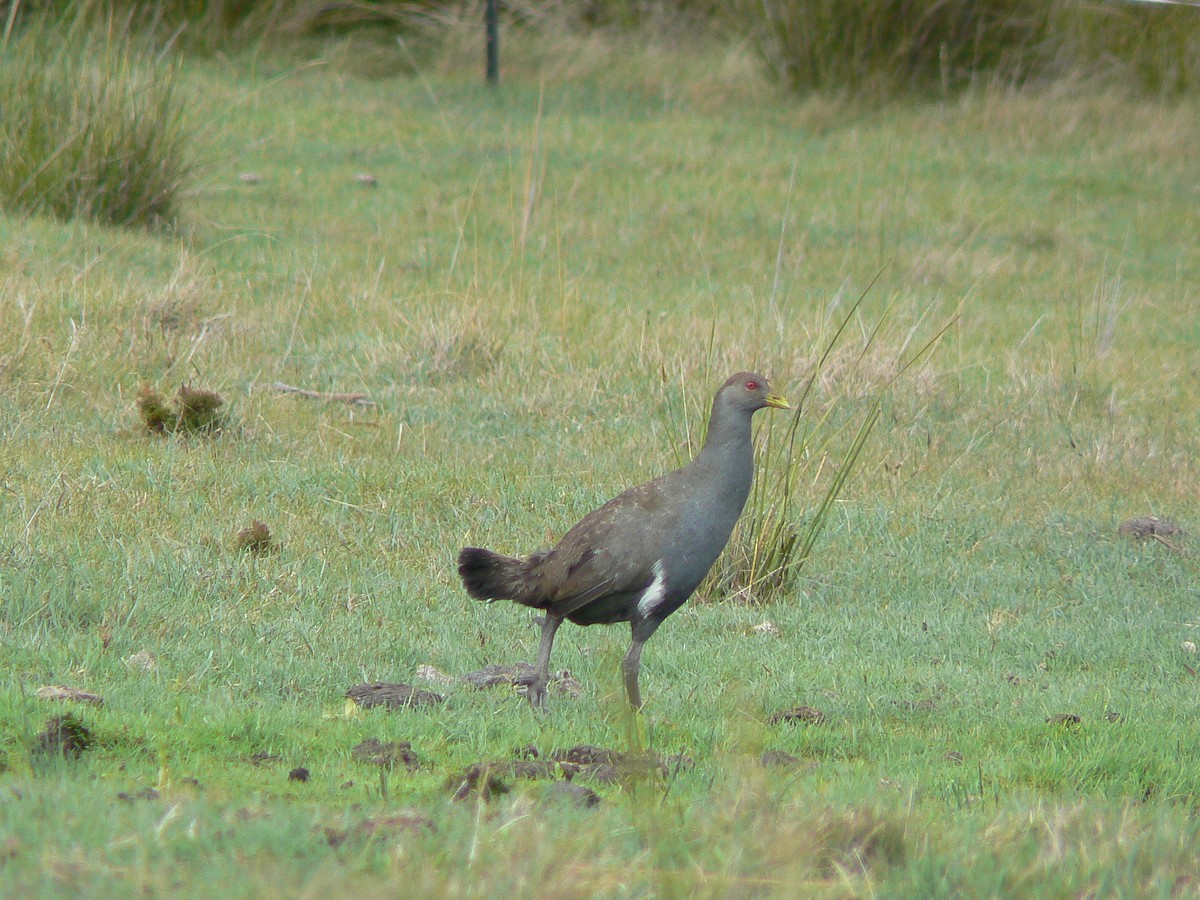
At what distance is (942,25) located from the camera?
2072 cm

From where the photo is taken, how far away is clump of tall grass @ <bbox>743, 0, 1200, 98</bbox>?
66.7ft

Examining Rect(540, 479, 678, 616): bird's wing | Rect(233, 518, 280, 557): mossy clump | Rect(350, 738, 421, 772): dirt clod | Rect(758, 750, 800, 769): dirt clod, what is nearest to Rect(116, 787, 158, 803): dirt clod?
Rect(350, 738, 421, 772): dirt clod

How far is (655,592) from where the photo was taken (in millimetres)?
5457

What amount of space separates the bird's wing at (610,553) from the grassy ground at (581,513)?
275mm

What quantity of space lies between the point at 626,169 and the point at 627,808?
14602mm

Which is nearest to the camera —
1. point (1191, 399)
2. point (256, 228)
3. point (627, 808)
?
point (627, 808)

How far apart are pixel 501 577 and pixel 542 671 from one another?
39 centimetres

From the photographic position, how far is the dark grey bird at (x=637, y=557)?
215 inches

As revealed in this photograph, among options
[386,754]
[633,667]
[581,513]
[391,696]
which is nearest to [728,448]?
[633,667]

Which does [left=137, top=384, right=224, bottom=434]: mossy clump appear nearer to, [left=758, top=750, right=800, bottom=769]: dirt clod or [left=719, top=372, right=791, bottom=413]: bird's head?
[left=719, top=372, right=791, bottom=413]: bird's head

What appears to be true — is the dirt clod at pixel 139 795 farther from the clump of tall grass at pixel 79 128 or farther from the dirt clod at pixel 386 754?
the clump of tall grass at pixel 79 128

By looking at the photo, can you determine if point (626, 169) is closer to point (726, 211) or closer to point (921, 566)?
point (726, 211)

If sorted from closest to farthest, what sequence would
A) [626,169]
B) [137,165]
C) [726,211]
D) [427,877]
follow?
[427,877] → [137,165] → [726,211] → [626,169]

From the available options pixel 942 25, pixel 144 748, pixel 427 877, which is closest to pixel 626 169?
pixel 942 25
